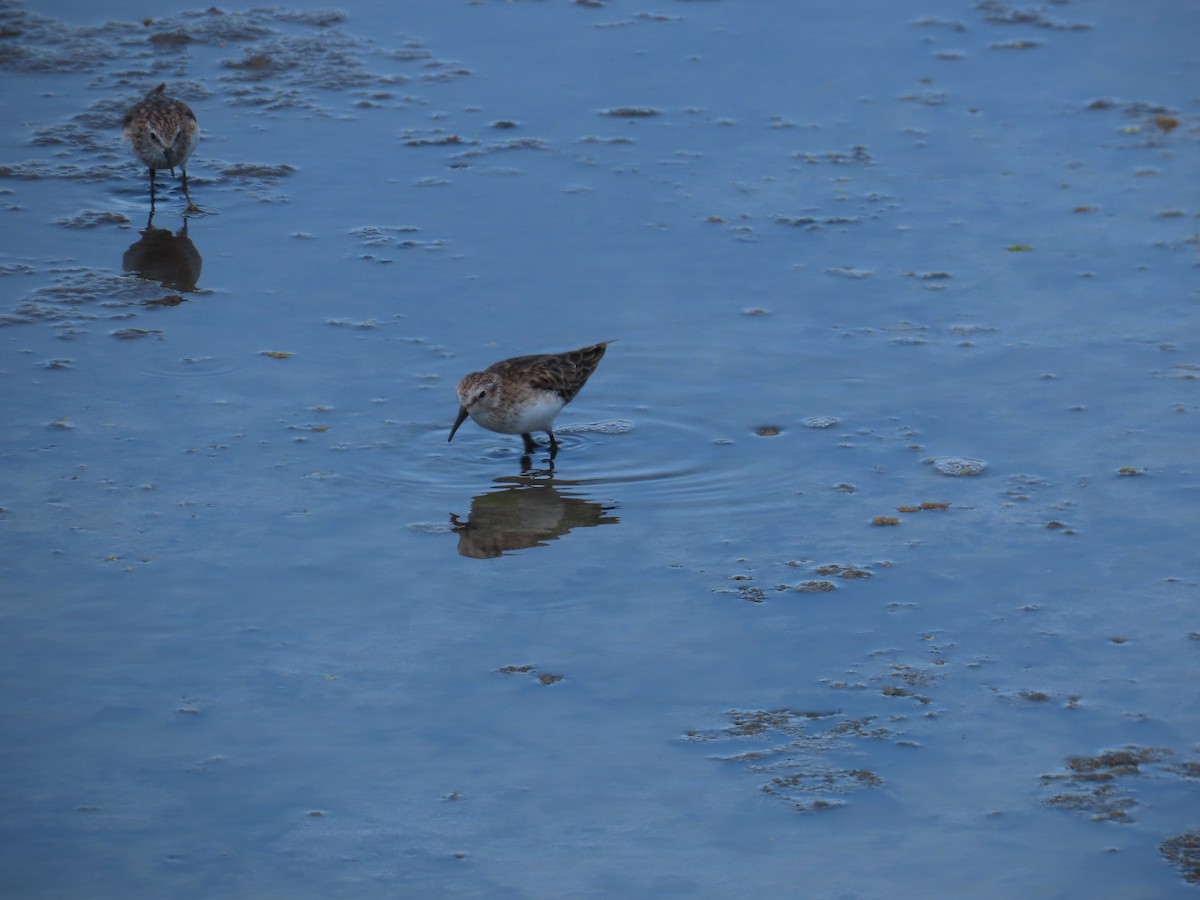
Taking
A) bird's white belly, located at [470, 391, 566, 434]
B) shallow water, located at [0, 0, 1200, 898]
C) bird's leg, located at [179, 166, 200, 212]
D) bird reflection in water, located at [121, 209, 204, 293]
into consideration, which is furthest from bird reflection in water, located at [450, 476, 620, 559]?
bird's leg, located at [179, 166, 200, 212]

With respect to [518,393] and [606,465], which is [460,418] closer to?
[518,393]

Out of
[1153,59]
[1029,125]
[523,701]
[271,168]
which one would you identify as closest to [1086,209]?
[1029,125]

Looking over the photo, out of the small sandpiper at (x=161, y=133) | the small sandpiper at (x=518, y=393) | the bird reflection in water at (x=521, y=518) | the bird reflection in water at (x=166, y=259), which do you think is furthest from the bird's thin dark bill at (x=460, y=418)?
the small sandpiper at (x=161, y=133)

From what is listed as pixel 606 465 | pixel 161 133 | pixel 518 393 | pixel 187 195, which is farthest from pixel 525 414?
pixel 187 195

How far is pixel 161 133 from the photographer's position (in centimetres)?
1362

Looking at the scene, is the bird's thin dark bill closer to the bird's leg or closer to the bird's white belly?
the bird's white belly

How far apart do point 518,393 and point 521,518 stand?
2.82 feet

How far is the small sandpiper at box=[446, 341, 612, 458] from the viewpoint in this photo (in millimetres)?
10406

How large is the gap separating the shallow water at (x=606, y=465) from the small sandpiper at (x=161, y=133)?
524 millimetres

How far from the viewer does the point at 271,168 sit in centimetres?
1466

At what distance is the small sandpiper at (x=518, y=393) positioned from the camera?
410 inches

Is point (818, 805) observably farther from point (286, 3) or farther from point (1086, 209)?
point (286, 3)

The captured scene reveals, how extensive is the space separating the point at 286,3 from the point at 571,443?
936cm

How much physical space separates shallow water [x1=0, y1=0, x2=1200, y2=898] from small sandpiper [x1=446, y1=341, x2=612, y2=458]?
348 mm
